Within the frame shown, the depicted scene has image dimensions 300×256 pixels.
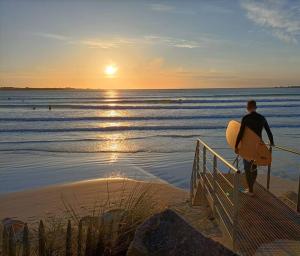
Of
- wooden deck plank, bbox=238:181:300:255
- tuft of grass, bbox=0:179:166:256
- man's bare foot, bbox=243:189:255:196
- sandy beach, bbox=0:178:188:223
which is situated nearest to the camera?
tuft of grass, bbox=0:179:166:256

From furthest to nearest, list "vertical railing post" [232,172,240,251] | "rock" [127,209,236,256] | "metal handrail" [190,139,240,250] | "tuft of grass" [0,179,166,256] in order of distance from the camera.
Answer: "metal handrail" [190,139,240,250]
"vertical railing post" [232,172,240,251]
"tuft of grass" [0,179,166,256]
"rock" [127,209,236,256]

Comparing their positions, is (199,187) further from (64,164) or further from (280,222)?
(64,164)

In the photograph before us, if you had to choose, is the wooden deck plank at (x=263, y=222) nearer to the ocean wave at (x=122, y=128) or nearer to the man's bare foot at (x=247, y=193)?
the man's bare foot at (x=247, y=193)

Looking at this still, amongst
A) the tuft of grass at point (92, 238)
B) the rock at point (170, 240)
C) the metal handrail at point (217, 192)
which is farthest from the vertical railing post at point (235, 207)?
the tuft of grass at point (92, 238)

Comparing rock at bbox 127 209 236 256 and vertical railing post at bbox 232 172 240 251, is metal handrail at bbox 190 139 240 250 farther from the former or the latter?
rock at bbox 127 209 236 256

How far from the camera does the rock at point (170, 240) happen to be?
12.5ft

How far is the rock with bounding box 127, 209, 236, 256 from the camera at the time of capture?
3.82 m

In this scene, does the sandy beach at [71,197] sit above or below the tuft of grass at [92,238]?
below

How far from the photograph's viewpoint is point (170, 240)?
4051 mm

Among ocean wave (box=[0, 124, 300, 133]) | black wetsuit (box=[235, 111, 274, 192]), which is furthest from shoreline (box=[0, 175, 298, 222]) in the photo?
ocean wave (box=[0, 124, 300, 133])

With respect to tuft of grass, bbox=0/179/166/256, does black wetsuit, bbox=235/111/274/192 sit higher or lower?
higher

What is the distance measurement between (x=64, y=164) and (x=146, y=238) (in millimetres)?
10316

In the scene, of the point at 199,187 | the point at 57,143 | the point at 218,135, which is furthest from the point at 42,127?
the point at 199,187

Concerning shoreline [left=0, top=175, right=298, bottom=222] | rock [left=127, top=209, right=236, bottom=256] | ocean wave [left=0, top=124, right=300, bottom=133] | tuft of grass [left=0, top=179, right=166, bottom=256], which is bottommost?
ocean wave [left=0, top=124, right=300, bottom=133]
